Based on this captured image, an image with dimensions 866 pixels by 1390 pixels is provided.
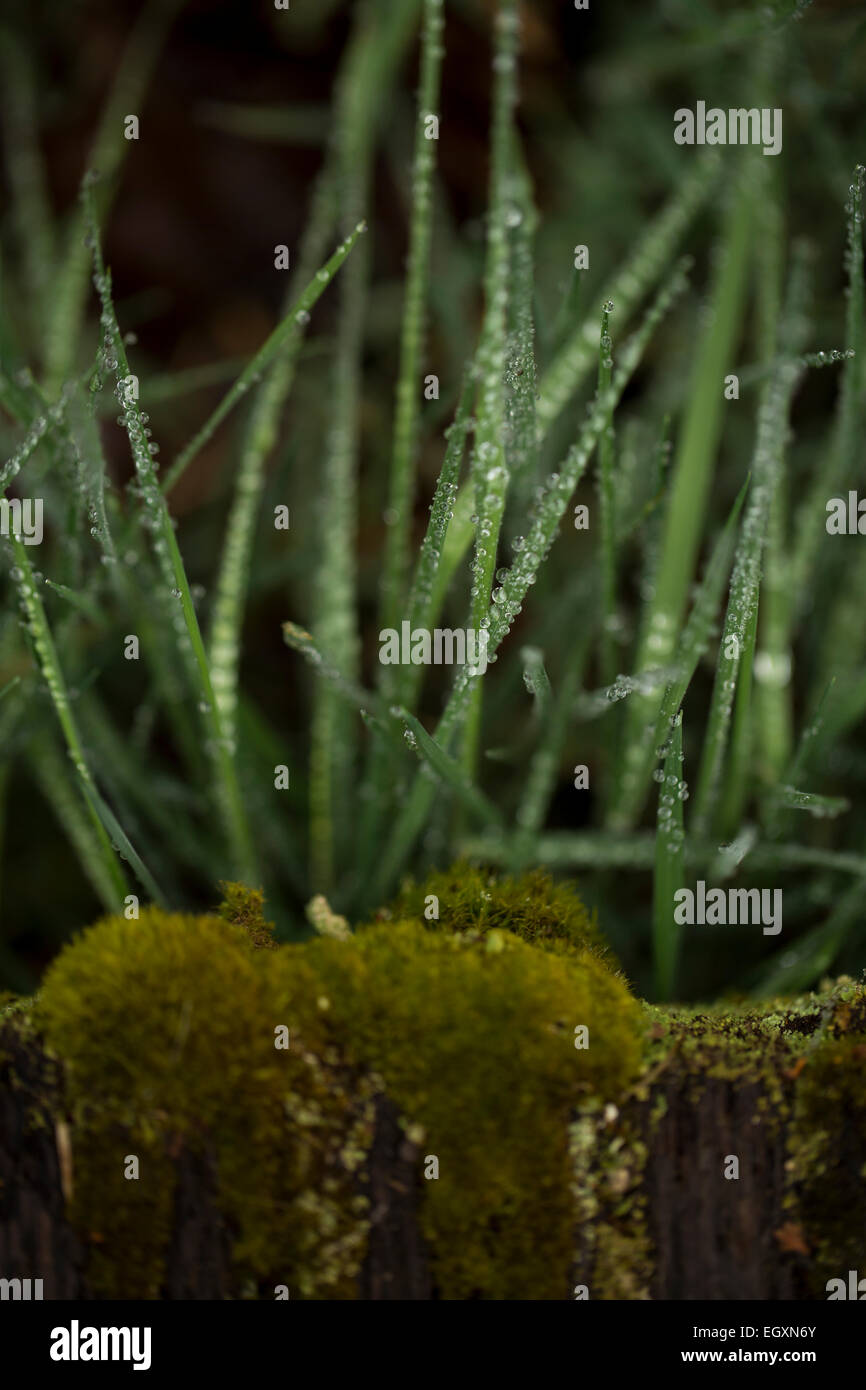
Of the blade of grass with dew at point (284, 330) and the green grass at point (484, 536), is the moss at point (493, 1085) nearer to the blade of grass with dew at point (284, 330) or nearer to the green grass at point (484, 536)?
the green grass at point (484, 536)

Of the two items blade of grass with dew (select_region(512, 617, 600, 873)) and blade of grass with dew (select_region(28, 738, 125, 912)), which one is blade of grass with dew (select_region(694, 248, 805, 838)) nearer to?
blade of grass with dew (select_region(512, 617, 600, 873))

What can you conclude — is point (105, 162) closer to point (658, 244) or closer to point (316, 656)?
point (658, 244)

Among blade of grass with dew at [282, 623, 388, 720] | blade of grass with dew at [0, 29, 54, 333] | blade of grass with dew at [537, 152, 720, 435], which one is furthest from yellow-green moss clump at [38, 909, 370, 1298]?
blade of grass with dew at [0, 29, 54, 333]

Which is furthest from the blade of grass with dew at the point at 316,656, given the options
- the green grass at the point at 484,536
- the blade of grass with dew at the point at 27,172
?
the blade of grass with dew at the point at 27,172

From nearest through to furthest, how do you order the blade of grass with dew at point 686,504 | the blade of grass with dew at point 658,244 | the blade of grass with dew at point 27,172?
the blade of grass with dew at point 686,504
the blade of grass with dew at point 658,244
the blade of grass with dew at point 27,172

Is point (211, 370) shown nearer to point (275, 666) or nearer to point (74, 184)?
point (275, 666)

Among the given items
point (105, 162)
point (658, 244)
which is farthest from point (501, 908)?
point (105, 162)
